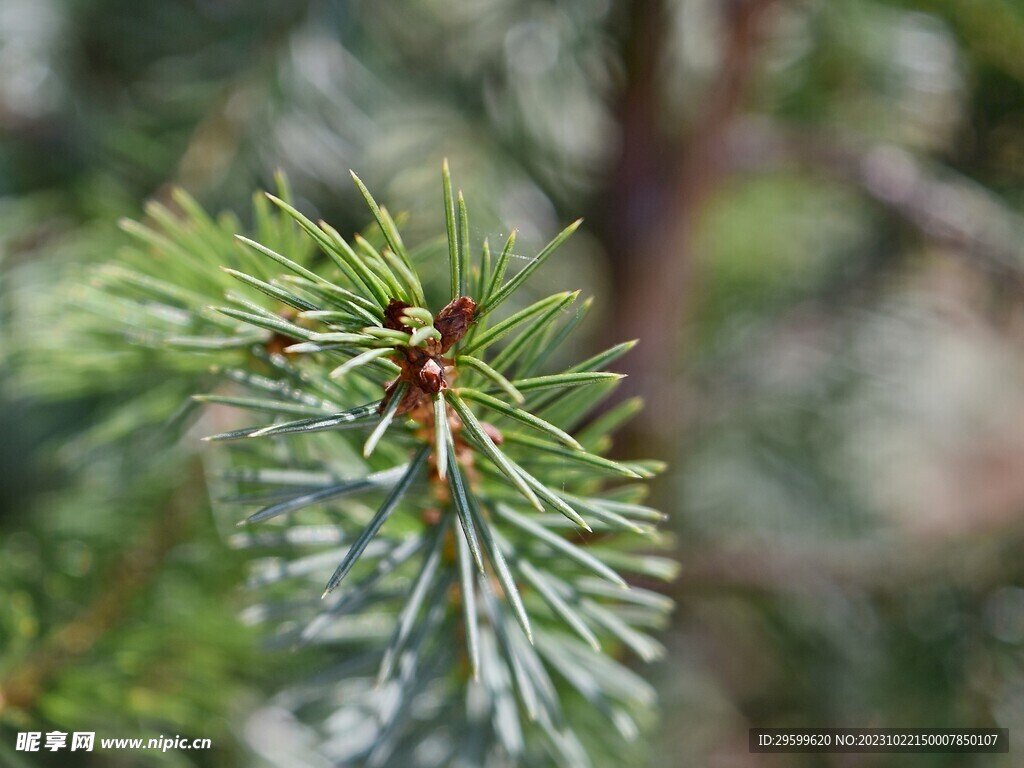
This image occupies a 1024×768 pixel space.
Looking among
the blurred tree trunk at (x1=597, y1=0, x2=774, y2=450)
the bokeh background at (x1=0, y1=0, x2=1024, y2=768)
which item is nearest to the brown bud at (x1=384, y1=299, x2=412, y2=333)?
the bokeh background at (x1=0, y1=0, x2=1024, y2=768)

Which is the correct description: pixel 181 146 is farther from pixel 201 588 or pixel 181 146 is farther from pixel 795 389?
pixel 795 389

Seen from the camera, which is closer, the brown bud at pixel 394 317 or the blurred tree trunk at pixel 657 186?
the brown bud at pixel 394 317

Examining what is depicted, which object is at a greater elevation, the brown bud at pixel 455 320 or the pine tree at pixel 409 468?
the brown bud at pixel 455 320

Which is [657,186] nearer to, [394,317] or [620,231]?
[620,231]

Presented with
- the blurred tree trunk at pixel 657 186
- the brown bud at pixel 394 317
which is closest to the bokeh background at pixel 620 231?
the blurred tree trunk at pixel 657 186

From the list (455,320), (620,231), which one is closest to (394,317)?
(455,320)

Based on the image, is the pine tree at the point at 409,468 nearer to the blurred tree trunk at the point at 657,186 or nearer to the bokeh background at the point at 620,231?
the bokeh background at the point at 620,231

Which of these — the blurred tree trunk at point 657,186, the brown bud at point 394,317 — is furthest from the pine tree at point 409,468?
the blurred tree trunk at point 657,186

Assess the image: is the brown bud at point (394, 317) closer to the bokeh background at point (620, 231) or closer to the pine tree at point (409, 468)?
the pine tree at point (409, 468)
